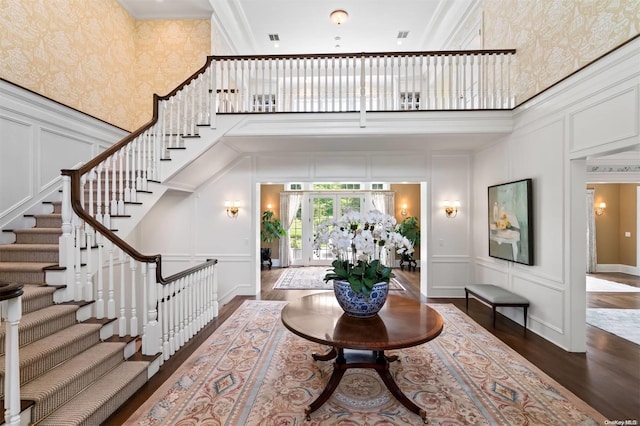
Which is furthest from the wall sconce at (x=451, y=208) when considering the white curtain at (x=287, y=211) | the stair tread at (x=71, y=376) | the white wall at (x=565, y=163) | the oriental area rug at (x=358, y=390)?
the stair tread at (x=71, y=376)

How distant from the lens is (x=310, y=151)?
18.8 ft

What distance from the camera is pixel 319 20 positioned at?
581 cm

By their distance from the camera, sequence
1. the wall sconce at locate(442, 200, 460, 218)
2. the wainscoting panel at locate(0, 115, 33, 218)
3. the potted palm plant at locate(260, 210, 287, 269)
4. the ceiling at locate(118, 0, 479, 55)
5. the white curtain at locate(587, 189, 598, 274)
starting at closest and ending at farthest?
the wainscoting panel at locate(0, 115, 33, 218) < the ceiling at locate(118, 0, 479, 55) < the wall sconce at locate(442, 200, 460, 218) < the white curtain at locate(587, 189, 598, 274) < the potted palm plant at locate(260, 210, 287, 269)

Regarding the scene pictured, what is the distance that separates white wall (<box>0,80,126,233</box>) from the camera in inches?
136

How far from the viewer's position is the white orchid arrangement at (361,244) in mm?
2404

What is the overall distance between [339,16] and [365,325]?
5.45 metres

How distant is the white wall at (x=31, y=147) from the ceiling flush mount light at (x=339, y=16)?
4.59m

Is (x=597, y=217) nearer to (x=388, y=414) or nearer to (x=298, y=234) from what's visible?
(x=298, y=234)

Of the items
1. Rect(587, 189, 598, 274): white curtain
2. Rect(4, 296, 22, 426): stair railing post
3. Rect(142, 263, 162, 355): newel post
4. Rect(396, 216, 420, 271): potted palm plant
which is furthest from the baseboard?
Rect(4, 296, 22, 426): stair railing post

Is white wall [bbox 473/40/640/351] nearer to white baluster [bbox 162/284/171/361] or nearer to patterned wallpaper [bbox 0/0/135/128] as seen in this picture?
white baluster [bbox 162/284/171/361]

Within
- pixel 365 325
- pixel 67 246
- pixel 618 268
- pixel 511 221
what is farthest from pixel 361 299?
pixel 618 268

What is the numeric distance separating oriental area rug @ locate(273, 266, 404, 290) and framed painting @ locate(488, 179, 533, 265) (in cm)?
248

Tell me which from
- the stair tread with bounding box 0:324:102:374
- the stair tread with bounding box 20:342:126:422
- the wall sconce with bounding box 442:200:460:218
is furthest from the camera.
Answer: the wall sconce with bounding box 442:200:460:218

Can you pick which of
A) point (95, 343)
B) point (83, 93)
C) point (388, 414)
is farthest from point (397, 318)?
point (83, 93)
